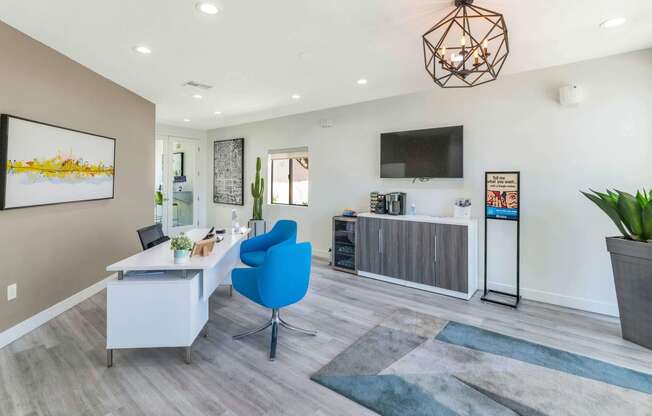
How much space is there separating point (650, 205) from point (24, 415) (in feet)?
15.1

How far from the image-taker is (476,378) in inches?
87.0

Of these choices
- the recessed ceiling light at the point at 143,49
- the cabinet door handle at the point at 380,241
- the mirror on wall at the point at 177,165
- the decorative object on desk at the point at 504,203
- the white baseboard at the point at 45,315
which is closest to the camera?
the white baseboard at the point at 45,315

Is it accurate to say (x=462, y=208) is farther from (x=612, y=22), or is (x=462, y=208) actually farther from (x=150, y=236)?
(x=150, y=236)

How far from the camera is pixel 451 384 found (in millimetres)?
2141

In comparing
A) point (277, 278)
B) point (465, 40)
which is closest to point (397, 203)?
point (465, 40)

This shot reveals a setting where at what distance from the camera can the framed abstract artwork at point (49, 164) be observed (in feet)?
8.45

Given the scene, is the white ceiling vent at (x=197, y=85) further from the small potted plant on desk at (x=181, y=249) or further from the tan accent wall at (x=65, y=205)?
the small potted plant on desk at (x=181, y=249)

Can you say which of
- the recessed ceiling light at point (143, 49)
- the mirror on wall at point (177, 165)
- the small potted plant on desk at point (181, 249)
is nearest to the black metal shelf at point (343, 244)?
the small potted plant on desk at point (181, 249)

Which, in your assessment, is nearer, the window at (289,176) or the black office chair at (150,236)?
the black office chair at (150,236)

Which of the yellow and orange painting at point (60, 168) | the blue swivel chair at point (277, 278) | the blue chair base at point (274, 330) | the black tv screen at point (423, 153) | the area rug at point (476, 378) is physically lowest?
the area rug at point (476, 378)

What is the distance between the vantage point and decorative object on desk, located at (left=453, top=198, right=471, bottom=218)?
3.97m

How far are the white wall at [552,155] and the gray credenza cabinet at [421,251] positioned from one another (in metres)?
0.47

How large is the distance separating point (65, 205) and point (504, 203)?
4796 millimetres

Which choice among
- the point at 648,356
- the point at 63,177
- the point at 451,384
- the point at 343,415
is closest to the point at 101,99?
the point at 63,177
